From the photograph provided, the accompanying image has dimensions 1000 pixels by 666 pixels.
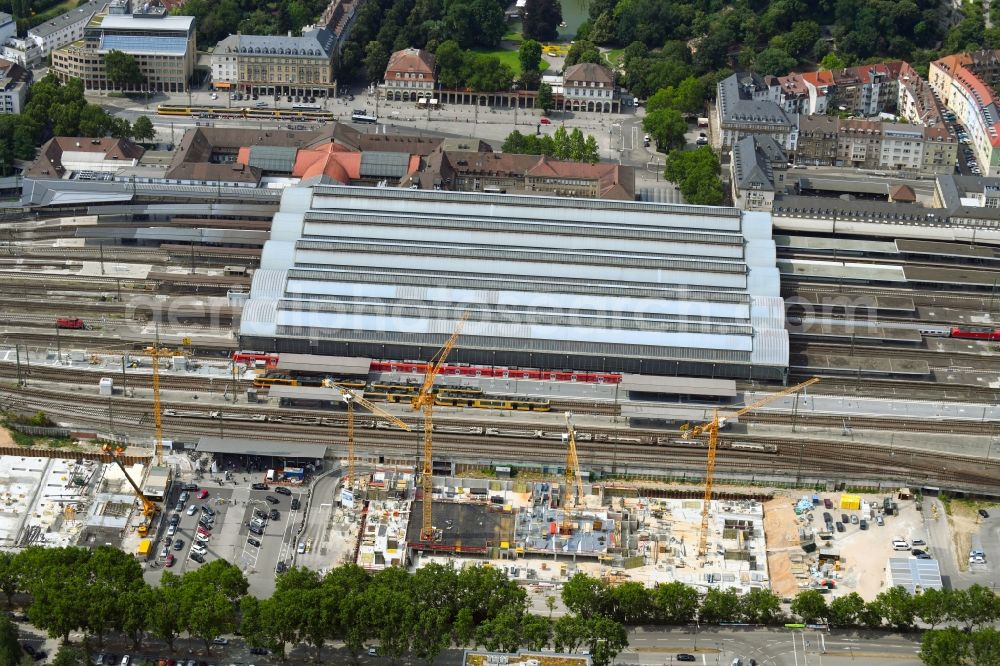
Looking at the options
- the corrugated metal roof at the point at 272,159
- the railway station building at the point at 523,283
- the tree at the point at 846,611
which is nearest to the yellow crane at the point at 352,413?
the railway station building at the point at 523,283

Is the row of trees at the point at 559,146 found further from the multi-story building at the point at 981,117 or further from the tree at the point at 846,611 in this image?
the tree at the point at 846,611

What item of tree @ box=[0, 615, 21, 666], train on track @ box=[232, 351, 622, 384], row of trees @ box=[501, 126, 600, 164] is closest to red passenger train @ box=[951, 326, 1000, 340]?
train on track @ box=[232, 351, 622, 384]

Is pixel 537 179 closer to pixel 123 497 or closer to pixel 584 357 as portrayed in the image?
pixel 584 357

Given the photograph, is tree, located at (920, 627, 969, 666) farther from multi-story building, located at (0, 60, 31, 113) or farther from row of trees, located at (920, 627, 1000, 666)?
multi-story building, located at (0, 60, 31, 113)

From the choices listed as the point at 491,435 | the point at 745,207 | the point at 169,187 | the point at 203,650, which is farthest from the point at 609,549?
the point at 169,187

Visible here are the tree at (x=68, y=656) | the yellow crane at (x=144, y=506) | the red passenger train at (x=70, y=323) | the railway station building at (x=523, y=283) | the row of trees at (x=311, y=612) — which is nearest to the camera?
the tree at (x=68, y=656)

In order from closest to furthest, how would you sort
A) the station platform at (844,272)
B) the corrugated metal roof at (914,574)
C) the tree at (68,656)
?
the tree at (68,656) < the corrugated metal roof at (914,574) < the station platform at (844,272)
